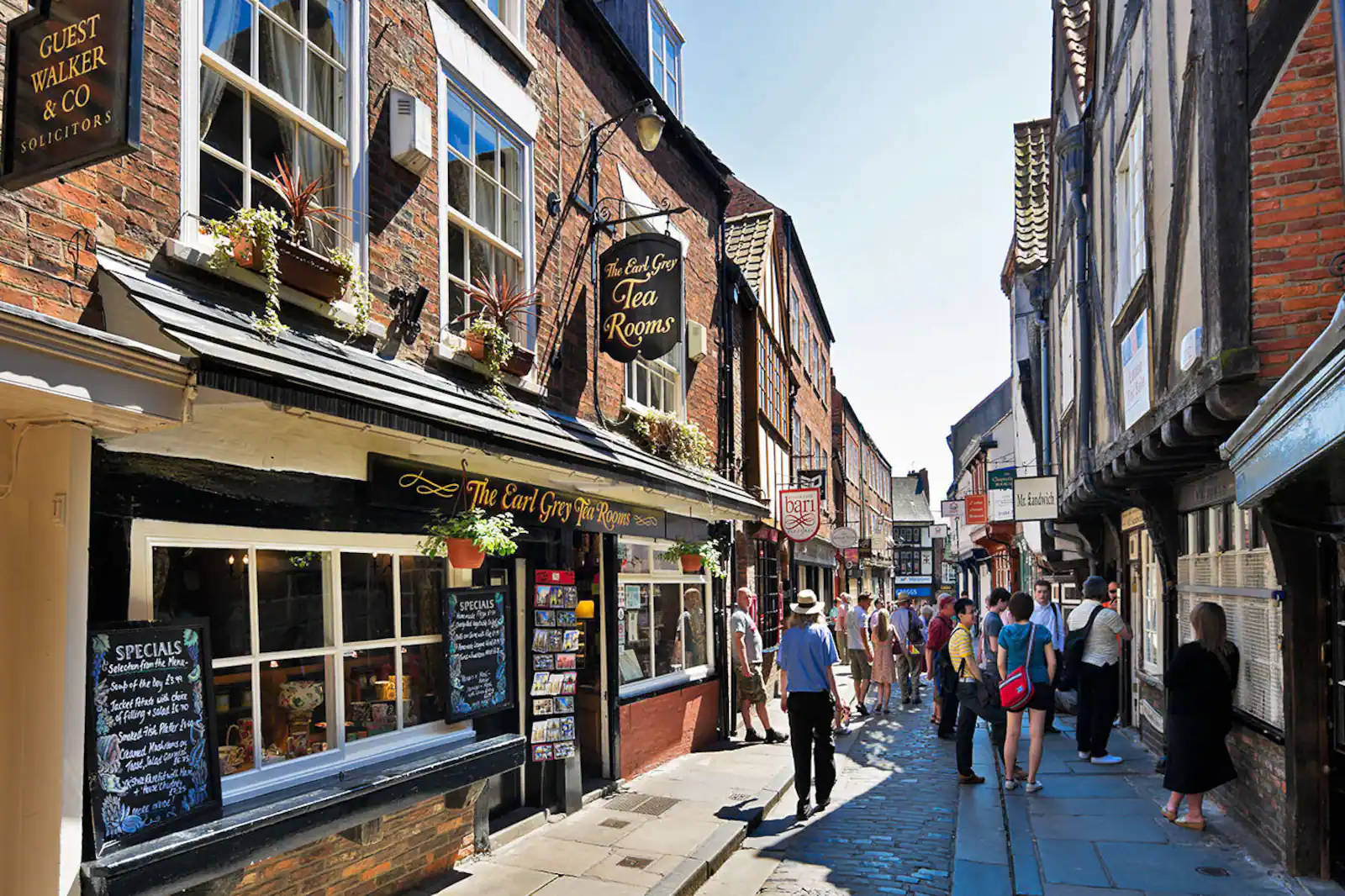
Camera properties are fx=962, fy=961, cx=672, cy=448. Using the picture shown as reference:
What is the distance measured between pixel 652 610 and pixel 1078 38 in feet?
30.5

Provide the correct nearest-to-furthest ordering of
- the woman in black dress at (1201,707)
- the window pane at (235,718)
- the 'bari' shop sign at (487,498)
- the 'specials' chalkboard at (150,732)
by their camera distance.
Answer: the 'specials' chalkboard at (150,732) < the window pane at (235,718) < the 'bari' shop sign at (487,498) < the woman in black dress at (1201,707)

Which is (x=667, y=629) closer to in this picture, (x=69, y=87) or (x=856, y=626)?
(x=856, y=626)

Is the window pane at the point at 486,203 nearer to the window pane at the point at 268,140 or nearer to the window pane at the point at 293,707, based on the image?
the window pane at the point at 268,140

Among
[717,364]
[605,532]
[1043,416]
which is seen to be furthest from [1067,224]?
[605,532]

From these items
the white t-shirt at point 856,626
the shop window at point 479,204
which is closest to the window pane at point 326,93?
the shop window at point 479,204

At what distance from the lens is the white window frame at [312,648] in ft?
14.4

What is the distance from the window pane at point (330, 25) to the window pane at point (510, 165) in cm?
195

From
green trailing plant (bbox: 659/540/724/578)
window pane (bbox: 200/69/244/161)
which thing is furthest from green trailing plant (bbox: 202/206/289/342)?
green trailing plant (bbox: 659/540/724/578)

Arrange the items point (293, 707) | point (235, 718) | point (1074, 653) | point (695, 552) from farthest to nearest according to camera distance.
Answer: point (695, 552) < point (1074, 653) < point (293, 707) < point (235, 718)

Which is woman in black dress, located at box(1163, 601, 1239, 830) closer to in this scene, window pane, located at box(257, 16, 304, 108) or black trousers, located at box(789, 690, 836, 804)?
black trousers, located at box(789, 690, 836, 804)

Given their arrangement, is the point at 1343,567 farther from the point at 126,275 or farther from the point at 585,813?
the point at 126,275

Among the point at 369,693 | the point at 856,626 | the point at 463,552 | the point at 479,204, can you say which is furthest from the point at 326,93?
the point at 856,626

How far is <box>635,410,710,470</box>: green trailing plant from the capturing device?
10.2 meters

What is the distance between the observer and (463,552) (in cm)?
588
